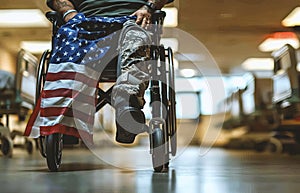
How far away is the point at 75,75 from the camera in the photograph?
1643 mm

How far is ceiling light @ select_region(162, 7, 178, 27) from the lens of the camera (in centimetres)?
579

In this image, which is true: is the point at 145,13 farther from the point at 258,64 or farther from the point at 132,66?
the point at 258,64

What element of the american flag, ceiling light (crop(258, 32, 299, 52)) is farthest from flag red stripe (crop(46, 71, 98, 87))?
ceiling light (crop(258, 32, 299, 52))

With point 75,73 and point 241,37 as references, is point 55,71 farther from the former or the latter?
point 241,37

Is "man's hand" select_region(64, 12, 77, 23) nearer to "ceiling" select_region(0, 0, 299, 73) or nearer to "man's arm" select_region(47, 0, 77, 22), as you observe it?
"man's arm" select_region(47, 0, 77, 22)

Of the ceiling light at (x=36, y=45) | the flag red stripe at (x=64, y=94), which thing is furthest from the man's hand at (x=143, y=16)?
the ceiling light at (x=36, y=45)

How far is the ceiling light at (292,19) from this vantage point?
6.25 metres

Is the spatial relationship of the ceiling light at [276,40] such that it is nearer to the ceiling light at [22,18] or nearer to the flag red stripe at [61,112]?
the ceiling light at [22,18]

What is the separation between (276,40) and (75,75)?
6873 mm

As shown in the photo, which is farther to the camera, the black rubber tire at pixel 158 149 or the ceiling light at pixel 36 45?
the ceiling light at pixel 36 45

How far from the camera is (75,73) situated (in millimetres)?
1645

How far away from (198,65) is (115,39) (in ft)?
24.9

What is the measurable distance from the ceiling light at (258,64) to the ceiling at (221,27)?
0.37 m

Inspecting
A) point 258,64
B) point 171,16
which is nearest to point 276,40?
point 258,64
